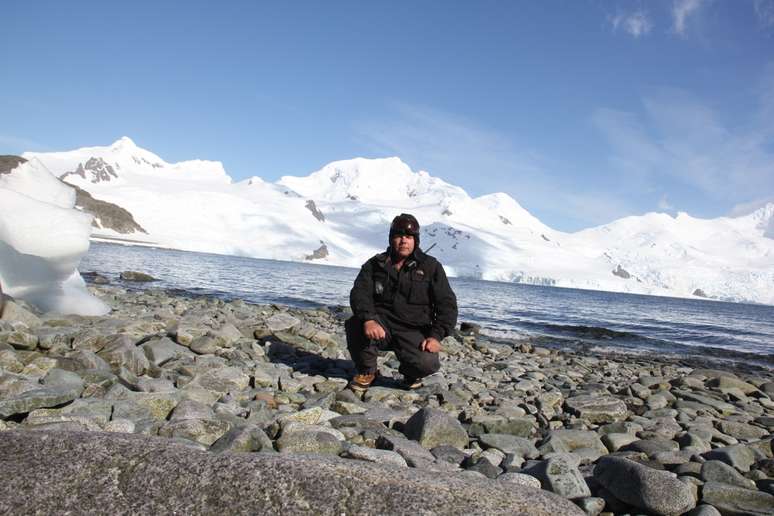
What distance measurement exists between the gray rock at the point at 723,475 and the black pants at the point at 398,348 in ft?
8.16

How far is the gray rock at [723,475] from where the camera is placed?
3076mm

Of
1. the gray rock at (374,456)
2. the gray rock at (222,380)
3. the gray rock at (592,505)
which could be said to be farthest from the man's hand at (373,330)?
the gray rock at (592,505)

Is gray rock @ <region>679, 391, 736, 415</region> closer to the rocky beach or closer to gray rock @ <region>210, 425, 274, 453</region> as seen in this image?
the rocky beach

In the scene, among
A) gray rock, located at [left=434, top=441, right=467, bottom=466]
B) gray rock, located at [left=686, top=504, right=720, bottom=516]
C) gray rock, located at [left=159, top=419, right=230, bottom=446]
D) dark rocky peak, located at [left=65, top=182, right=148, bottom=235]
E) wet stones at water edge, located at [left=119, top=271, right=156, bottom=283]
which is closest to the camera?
gray rock, located at [left=686, top=504, right=720, bottom=516]

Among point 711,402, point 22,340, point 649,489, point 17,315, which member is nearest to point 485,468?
point 649,489

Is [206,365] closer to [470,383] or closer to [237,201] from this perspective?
[470,383]

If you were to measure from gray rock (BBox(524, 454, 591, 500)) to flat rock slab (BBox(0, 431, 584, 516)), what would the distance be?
103cm

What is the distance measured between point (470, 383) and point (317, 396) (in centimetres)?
231

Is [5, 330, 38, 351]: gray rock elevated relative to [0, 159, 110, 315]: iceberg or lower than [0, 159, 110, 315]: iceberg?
lower

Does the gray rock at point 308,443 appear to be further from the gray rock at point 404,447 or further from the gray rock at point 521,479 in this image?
the gray rock at point 521,479

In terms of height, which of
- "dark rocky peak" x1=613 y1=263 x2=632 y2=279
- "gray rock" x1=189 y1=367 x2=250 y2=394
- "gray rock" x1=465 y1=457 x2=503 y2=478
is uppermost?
"dark rocky peak" x1=613 y1=263 x2=632 y2=279

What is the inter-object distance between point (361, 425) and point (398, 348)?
1405mm

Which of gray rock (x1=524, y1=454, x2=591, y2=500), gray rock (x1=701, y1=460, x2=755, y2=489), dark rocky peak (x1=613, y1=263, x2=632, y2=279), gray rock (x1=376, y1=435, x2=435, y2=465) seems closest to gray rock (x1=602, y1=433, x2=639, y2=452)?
gray rock (x1=701, y1=460, x2=755, y2=489)

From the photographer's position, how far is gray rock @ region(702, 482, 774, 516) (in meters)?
2.54
